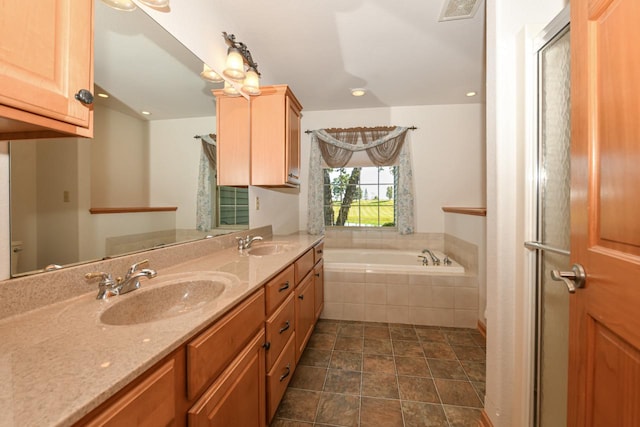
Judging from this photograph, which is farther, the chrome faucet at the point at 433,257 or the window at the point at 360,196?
the window at the point at 360,196

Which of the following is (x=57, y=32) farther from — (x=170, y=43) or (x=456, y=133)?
(x=456, y=133)

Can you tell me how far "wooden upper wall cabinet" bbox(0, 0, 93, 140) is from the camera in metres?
0.53

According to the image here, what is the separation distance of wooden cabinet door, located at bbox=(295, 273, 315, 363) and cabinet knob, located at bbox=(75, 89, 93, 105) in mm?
1385

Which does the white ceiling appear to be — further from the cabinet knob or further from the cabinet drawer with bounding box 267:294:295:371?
the cabinet drawer with bounding box 267:294:295:371

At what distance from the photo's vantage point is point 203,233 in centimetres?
169

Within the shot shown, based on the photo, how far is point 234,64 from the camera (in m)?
1.75

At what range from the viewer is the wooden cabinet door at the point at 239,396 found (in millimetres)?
775

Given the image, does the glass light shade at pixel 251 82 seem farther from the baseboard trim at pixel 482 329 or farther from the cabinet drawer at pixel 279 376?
the baseboard trim at pixel 482 329

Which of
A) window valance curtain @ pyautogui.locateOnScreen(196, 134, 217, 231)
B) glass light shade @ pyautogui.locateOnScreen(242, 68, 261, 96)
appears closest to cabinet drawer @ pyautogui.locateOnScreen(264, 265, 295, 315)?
window valance curtain @ pyautogui.locateOnScreen(196, 134, 217, 231)

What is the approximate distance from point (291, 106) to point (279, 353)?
195 cm

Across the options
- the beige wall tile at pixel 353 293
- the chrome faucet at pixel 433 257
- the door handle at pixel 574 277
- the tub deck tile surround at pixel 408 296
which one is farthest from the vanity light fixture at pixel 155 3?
the chrome faucet at pixel 433 257

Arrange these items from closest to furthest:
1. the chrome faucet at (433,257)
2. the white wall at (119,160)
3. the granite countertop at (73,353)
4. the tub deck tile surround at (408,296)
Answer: the granite countertop at (73,353) → the white wall at (119,160) → the tub deck tile surround at (408,296) → the chrome faucet at (433,257)

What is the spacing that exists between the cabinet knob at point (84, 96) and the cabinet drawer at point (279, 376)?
48.2 inches

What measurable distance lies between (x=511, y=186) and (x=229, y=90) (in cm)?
188
